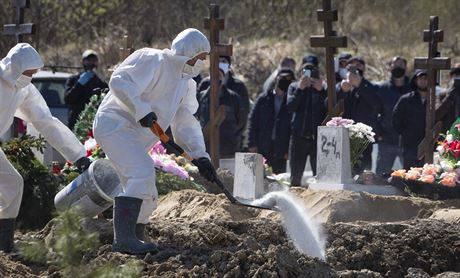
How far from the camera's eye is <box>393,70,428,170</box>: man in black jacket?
1636 cm

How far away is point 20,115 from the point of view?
438 inches

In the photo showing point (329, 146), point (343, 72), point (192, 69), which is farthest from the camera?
point (343, 72)

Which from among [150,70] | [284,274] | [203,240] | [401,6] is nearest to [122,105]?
[150,70]

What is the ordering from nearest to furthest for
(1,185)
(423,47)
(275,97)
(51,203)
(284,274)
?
1. (284,274)
2. (1,185)
3. (51,203)
4. (275,97)
5. (423,47)

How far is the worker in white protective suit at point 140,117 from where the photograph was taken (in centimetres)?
977

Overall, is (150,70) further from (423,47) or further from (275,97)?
(423,47)

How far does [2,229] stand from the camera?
1080cm

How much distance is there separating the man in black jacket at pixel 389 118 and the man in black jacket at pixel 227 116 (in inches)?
71.3

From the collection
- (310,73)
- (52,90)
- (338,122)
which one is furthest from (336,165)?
(52,90)

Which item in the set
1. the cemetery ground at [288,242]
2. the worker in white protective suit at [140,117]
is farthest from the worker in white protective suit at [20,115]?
the worker in white protective suit at [140,117]

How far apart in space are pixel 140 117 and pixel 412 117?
24.0 feet

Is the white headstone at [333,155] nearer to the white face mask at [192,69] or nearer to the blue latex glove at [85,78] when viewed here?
the white face mask at [192,69]

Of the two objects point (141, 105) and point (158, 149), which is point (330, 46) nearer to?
point (158, 149)

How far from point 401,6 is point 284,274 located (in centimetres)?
2153
